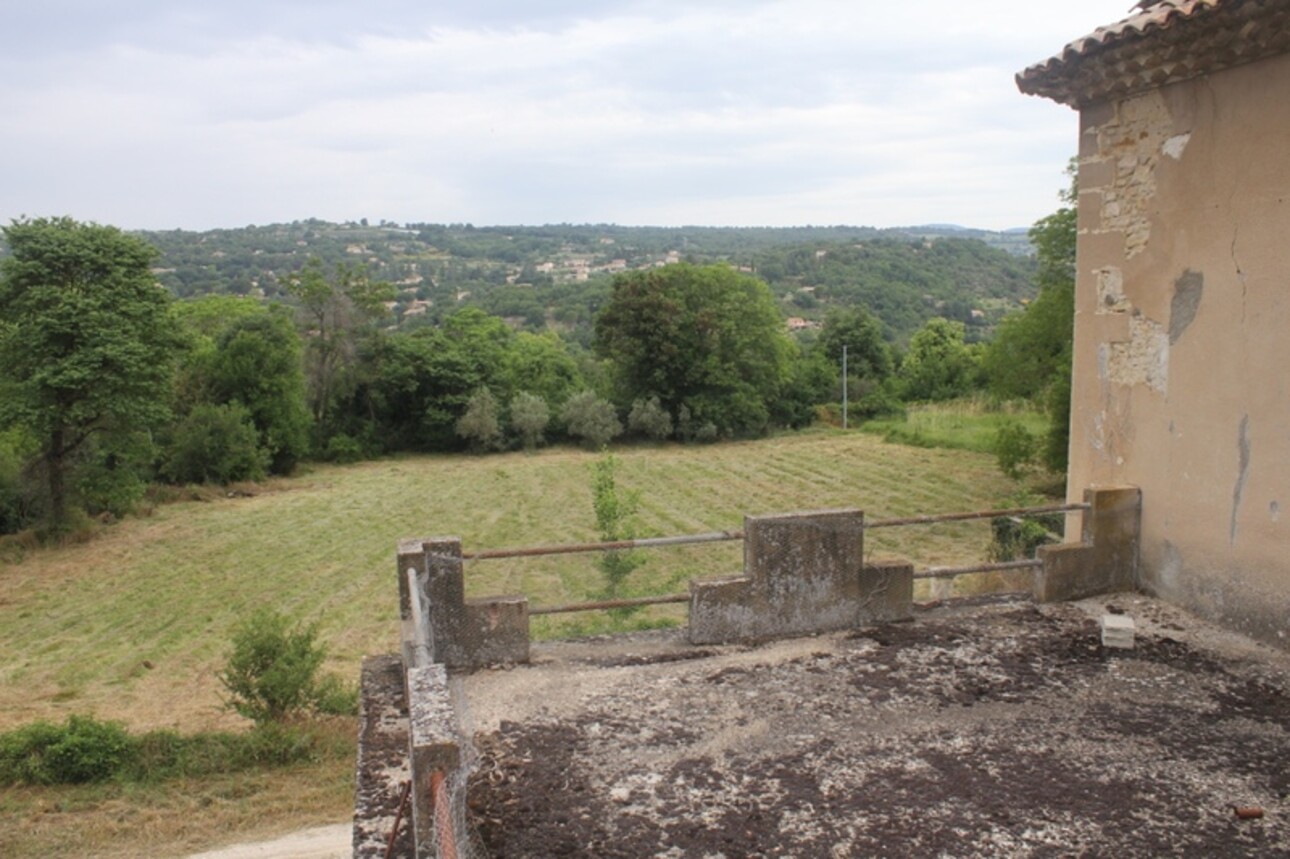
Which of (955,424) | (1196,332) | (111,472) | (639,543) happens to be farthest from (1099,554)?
(955,424)

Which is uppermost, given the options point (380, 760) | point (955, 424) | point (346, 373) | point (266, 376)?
point (380, 760)

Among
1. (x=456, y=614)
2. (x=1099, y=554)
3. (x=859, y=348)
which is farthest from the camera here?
(x=859, y=348)

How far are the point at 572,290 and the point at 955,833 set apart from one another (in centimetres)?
11014

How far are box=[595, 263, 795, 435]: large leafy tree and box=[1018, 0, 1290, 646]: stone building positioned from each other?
44.5 meters

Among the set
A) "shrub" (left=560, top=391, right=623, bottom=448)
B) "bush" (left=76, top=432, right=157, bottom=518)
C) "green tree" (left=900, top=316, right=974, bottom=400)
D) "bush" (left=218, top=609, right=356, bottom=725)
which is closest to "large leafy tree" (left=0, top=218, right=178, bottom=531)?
"bush" (left=76, top=432, right=157, bottom=518)

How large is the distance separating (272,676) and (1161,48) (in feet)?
43.3

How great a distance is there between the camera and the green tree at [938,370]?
58.5m

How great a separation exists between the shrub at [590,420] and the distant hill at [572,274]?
2967 centimetres

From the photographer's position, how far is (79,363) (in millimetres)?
29469

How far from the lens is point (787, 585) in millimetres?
6590

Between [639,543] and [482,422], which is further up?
[639,543]

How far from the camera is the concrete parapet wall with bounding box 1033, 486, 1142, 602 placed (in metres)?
7.23

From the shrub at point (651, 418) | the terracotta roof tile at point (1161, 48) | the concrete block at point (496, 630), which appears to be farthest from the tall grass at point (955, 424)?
the concrete block at point (496, 630)

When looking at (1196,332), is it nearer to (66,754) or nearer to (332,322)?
(66,754)
